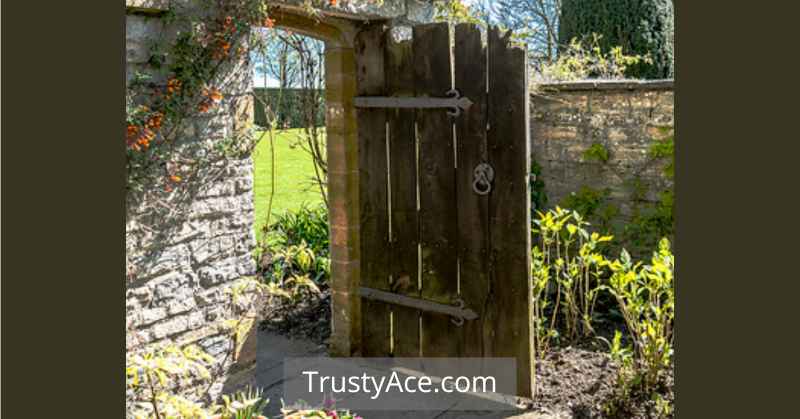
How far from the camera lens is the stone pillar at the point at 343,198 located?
5.00 m

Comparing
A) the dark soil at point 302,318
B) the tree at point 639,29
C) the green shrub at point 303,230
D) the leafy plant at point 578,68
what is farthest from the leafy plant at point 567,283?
the tree at point 639,29

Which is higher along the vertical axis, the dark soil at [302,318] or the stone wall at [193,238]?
the stone wall at [193,238]

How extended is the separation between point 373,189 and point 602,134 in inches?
80.4

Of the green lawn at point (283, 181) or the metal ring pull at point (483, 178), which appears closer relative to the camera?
the metal ring pull at point (483, 178)

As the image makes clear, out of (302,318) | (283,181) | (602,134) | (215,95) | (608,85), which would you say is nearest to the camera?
(215,95)

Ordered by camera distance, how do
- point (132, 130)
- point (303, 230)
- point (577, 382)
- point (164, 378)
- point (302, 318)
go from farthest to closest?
1. point (303, 230)
2. point (302, 318)
3. point (577, 382)
4. point (132, 130)
5. point (164, 378)

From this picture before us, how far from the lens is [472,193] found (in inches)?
177

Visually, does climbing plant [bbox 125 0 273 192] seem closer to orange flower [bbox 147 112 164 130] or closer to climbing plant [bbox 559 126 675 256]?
orange flower [bbox 147 112 164 130]

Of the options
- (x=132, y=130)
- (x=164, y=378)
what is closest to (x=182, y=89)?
(x=132, y=130)

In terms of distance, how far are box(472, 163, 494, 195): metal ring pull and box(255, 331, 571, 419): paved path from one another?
1218 mm

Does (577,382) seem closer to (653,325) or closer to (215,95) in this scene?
(653,325)

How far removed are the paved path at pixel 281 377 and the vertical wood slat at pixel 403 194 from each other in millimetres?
529

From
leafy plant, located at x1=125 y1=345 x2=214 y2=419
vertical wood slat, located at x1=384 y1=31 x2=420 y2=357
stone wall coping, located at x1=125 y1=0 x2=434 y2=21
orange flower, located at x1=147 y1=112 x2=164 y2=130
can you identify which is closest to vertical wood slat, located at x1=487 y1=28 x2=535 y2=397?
vertical wood slat, located at x1=384 y1=31 x2=420 y2=357

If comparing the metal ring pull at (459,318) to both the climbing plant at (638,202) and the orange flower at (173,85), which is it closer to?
the climbing plant at (638,202)
